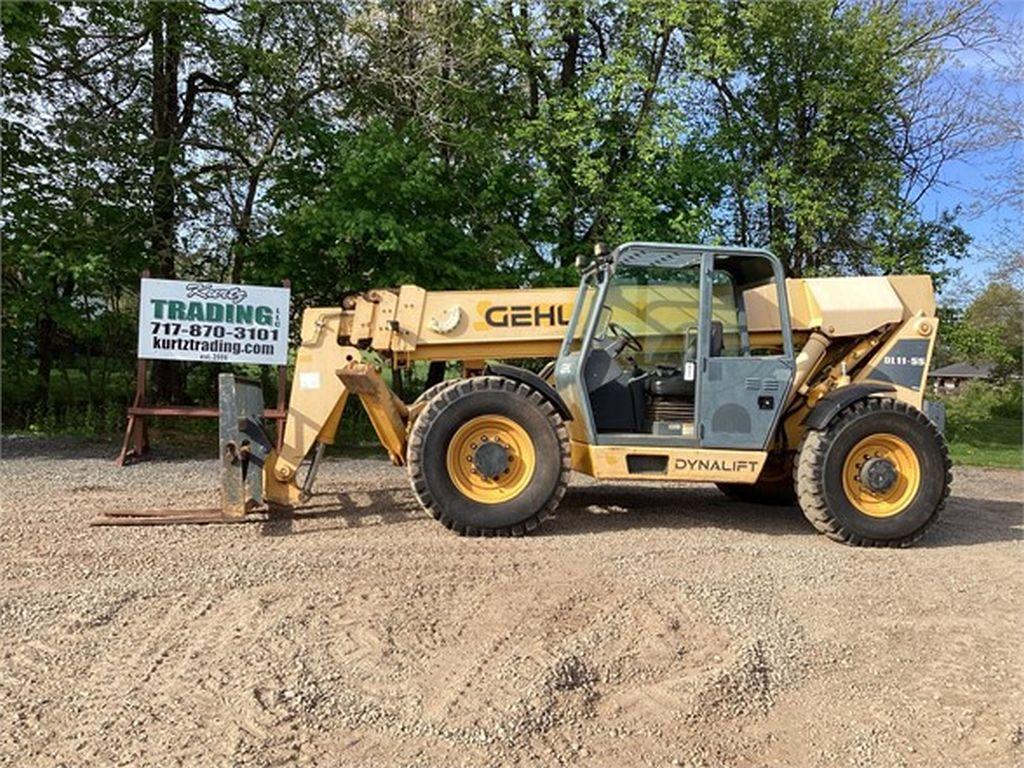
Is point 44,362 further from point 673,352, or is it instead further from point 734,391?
point 734,391

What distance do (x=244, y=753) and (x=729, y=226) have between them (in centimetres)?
1579

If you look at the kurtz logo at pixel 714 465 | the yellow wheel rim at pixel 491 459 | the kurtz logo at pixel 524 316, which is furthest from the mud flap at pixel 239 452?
the kurtz logo at pixel 714 465

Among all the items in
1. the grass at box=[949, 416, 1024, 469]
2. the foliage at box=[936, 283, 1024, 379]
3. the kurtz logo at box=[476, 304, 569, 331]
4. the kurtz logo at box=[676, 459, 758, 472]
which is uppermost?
the foliage at box=[936, 283, 1024, 379]

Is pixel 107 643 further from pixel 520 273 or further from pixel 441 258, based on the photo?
pixel 520 273

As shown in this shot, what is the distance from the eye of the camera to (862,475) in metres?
6.82

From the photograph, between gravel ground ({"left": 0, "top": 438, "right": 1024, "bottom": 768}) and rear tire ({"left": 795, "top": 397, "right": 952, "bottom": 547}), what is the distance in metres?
0.29

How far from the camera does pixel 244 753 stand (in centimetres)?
322

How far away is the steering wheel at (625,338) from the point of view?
7.32 meters

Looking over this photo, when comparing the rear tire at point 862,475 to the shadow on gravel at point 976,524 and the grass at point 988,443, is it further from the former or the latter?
the grass at point 988,443

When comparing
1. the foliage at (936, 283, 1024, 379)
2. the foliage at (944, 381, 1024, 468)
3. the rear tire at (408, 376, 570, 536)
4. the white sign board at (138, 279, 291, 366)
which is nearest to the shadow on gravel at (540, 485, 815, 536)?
the rear tire at (408, 376, 570, 536)

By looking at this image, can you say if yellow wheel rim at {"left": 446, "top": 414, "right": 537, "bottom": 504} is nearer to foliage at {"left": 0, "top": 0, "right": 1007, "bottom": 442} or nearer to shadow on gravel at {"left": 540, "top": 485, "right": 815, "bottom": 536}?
shadow on gravel at {"left": 540, "top": 485, "right": 815, "bottom": 536}

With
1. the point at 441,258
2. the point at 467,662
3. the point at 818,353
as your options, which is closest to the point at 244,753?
the point at 467,662

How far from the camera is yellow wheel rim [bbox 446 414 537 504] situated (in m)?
6.65

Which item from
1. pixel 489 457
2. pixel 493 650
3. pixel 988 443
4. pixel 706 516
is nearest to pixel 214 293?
pixel 489 457
